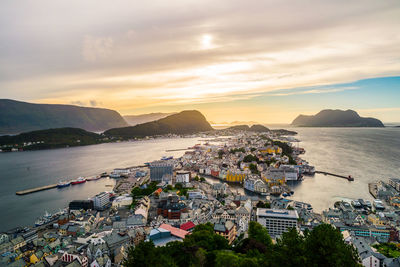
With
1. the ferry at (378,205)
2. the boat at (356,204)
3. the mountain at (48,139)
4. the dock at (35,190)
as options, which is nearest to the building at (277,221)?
the boat at (356,204)

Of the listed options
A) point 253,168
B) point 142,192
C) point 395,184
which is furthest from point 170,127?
point 395,184

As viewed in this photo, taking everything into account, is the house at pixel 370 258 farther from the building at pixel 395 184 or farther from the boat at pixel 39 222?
the boat at pixel 39 222

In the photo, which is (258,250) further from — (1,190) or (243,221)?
(1,190)

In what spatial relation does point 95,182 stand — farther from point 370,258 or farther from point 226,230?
point 370,258

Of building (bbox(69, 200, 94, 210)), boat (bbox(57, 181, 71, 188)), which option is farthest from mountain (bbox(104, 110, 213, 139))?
building (bbox(69, 200, 94, 210))

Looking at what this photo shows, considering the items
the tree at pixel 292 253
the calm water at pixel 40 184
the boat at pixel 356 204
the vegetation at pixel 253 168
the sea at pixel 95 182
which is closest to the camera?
the tree at pixel 292 253

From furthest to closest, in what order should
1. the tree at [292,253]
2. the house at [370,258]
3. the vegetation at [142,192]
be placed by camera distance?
the vegetation at [142,192], the house at [370,258], the tree at [292,253]
